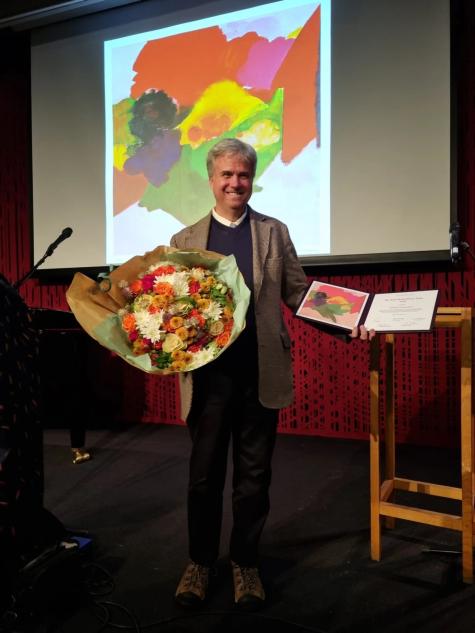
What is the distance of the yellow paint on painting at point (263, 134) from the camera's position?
3.15 m

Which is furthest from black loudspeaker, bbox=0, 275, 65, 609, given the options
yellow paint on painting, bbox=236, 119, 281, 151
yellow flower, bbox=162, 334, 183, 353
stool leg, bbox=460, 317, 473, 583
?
yellow paint on painting, bbox=236, 119, 281, 151

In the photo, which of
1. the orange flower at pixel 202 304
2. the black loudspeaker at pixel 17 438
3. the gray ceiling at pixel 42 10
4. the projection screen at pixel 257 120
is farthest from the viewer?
the gray ceiling at pixel 42 10

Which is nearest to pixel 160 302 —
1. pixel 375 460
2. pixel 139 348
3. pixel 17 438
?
pixel 139 348

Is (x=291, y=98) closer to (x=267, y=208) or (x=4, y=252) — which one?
(x=267, y=208)

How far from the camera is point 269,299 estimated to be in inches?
58.5

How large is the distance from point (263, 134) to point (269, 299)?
80.7 inches

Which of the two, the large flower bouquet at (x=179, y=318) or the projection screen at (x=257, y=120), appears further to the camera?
the projection screen at (x=257, y=120)

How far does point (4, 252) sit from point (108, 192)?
132 cm

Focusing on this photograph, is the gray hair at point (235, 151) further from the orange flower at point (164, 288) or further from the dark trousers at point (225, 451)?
the dark trousers at point (225, 451)

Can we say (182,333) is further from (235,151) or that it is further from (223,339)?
(235,151)

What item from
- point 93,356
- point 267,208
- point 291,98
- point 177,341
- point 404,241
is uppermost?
point 291,98

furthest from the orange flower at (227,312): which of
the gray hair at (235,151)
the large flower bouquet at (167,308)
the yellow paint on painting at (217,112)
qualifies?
the yellow paint on painting at (217,112)

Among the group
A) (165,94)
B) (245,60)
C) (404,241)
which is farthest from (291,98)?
(404,241)

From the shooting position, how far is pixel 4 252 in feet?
14.1
